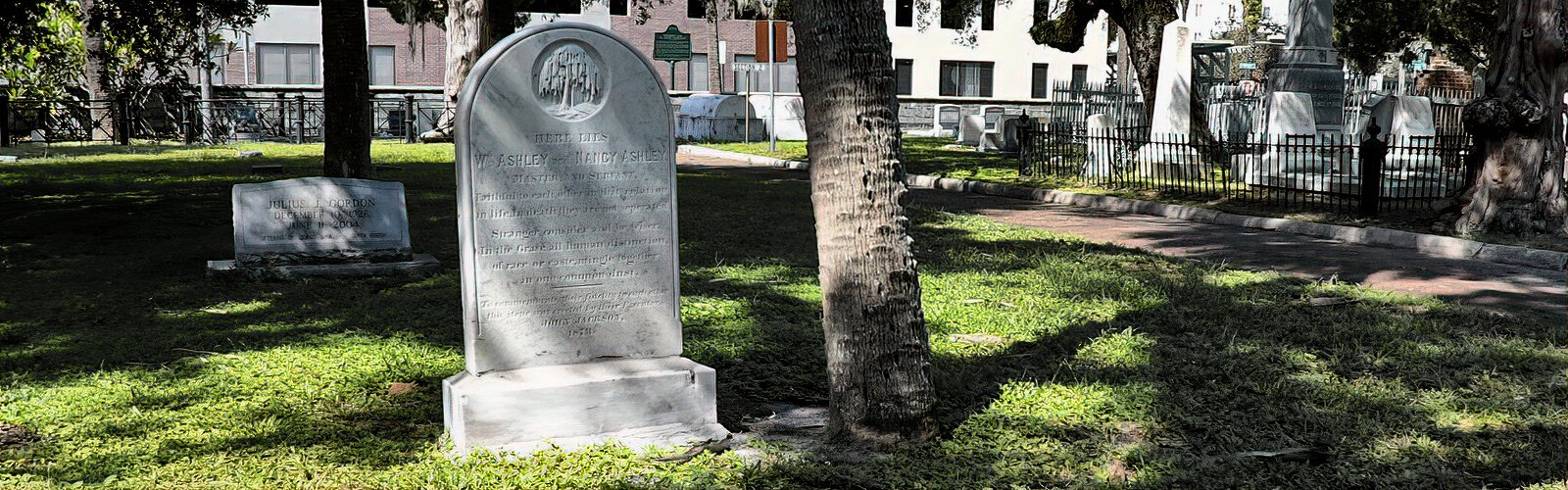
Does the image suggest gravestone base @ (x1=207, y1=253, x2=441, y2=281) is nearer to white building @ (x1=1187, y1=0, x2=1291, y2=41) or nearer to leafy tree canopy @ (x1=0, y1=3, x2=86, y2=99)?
leafy tree canopy @ (x1=0, y1=3, x2=86, y2=99)

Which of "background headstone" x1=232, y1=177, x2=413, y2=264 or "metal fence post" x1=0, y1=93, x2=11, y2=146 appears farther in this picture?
"metal fence post" x1=0, y1=93, x2=11, y2=146

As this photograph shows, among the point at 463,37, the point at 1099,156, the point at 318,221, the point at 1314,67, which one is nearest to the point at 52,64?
the point at 463,37

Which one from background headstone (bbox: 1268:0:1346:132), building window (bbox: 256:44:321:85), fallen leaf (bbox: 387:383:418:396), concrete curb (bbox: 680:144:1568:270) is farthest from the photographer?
building window (bbox: 256:44:321:85)

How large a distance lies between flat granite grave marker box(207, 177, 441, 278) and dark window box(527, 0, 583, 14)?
3688cm

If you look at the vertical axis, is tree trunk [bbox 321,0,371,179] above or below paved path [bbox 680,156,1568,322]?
above

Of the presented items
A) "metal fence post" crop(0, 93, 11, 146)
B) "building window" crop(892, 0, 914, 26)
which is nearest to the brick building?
"metal fence post" crop(0, 93, 11, 146)

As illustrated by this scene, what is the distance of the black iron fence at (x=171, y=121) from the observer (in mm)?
29750

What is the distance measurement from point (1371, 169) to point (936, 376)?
9323 mm

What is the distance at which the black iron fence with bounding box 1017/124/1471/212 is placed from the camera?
544 inches

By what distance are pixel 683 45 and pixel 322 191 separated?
21.7 m

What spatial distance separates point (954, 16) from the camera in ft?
168

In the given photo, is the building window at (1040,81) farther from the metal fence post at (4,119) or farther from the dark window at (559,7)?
the metal fence post at (4,119)

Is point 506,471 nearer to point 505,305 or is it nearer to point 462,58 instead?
point 505,305

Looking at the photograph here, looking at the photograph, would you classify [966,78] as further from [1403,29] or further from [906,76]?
[1403,29]
